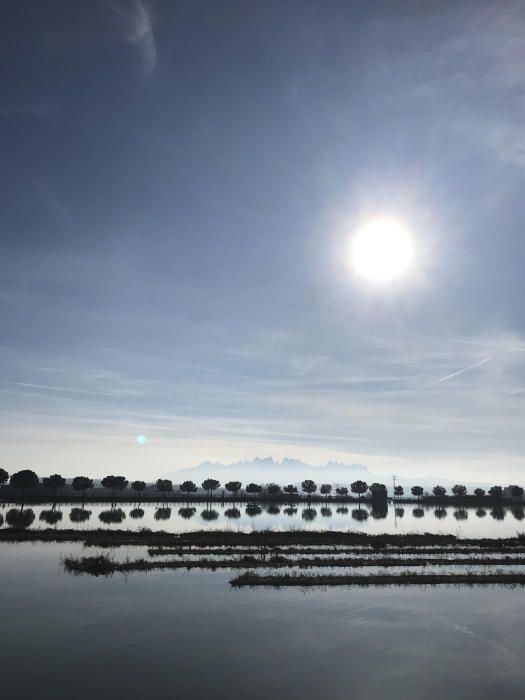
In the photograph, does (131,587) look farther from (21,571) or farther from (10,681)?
(10,681)

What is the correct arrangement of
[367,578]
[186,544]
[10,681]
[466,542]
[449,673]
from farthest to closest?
[466,542] < [186,544] < [367,578] < [449,673] < [10,681]

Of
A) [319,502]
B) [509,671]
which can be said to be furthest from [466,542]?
[319,502]

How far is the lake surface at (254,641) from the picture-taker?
18891 mm

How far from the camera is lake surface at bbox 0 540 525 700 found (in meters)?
18.9

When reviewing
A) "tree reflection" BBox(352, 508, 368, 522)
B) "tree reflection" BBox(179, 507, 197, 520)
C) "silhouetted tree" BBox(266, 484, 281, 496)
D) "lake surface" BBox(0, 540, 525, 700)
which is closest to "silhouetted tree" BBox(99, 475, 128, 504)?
"tree reflection" BBox(179, 507, 197, 520)

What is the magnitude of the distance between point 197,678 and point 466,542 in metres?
49.4

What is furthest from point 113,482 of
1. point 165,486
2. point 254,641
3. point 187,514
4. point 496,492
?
point 254,641

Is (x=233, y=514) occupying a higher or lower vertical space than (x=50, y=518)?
higher

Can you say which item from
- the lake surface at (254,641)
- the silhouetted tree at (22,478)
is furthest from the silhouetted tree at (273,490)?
the lake surface at (254,641)

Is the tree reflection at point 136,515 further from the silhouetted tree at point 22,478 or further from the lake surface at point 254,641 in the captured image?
the lake surface at point 254,641

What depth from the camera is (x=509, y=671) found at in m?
20.4

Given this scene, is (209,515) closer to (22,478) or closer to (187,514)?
(187,514)

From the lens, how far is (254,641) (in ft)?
77.5

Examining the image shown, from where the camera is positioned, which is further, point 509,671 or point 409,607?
point 409,607
